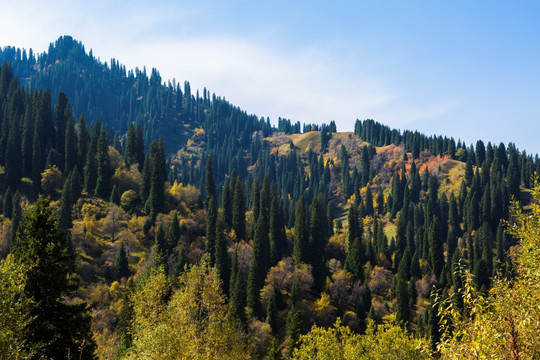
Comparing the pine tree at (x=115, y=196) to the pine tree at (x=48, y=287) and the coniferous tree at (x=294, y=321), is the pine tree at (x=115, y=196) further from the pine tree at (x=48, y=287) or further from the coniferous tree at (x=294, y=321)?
the pine tree at (x=48, y=287)

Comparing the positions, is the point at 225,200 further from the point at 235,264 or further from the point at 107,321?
the point at 107,321

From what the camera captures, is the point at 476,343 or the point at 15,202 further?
the point at 15,202

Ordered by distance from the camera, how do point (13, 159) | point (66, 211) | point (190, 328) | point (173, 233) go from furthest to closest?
point (13, 159) → point (173, 233) → point (66, 211) → point (190, 328)

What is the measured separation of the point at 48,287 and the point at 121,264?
83770 mm

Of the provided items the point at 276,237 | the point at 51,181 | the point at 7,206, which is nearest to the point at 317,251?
the point at 276,237

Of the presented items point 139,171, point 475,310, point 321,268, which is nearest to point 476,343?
point 475,310

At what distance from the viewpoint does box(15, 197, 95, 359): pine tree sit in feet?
90.7

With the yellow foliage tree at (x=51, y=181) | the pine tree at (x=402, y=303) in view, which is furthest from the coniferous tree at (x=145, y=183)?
the pine tree at (x=402, y=303)

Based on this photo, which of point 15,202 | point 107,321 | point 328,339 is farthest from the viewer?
point 15,202

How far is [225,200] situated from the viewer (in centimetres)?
15412

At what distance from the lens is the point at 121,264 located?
108m

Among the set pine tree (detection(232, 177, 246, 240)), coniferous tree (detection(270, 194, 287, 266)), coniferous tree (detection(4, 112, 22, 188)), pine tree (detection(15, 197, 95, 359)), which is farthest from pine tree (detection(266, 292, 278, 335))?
coniferous tree (detection(4, 112, 22, 188))

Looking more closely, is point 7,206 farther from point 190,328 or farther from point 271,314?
point 190,328

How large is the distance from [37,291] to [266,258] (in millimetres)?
104684
